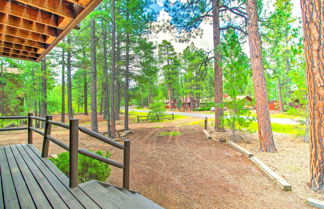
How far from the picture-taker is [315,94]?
3.32 meters

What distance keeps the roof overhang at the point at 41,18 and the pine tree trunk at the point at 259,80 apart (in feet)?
19.8

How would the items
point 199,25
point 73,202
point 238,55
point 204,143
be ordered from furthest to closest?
point 199,25
point 204,143
point 238,55
point 73,202

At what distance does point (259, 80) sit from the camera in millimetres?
6082

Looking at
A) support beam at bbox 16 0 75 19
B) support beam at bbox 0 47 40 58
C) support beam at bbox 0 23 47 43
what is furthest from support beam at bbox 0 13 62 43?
support beam at bbox 0 47 40 58

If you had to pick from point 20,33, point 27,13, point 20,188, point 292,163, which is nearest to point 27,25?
point 27,13

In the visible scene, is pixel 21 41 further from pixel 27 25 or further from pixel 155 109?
pixel 155 109

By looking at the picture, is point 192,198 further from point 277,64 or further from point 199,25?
point 199,25

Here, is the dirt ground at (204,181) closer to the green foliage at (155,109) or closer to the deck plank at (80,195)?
the deck plank at (80,195)

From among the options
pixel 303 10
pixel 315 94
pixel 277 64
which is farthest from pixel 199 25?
pixel 315 94

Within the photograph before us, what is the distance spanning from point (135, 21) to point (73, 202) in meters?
10.6

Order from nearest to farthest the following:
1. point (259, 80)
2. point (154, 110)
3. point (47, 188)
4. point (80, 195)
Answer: point (80, 195) < point (47, 188) < point (259, 80) < point (154, 110)

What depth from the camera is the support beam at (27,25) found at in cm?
285

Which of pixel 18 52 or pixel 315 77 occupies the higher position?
pixel 18 52

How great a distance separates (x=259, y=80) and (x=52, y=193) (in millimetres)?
6985
